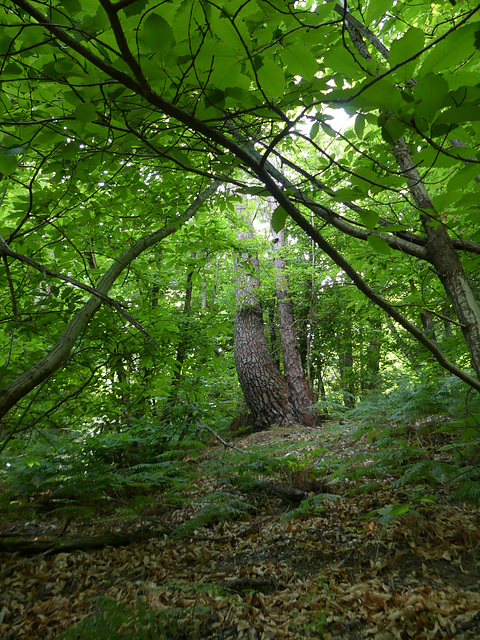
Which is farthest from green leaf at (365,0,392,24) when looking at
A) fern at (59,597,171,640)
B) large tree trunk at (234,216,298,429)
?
large tree trunk at (234,216,298,429)

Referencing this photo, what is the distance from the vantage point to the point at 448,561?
1991mm

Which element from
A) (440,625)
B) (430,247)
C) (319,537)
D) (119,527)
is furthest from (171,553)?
(430,247)

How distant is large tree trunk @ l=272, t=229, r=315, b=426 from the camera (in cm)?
729

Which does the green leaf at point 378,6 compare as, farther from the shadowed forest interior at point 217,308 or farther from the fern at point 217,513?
the fern at point 217,513

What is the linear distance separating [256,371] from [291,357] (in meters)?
1.05

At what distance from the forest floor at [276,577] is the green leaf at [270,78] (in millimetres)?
1280

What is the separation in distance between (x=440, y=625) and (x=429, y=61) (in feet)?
7.13

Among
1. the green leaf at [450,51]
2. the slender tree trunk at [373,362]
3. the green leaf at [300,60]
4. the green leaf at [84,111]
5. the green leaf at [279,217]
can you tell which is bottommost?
the green leaf at [279,217]

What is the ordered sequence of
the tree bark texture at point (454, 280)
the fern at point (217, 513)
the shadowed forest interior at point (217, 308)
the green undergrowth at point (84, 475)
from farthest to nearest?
the green undergrowth at point (84, 475) → the fern at point (217, 513) → the tree bark texture at point (454, 280) → the shadowed forest interior at point (217, 308)

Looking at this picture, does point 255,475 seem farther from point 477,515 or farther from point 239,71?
point 239,71

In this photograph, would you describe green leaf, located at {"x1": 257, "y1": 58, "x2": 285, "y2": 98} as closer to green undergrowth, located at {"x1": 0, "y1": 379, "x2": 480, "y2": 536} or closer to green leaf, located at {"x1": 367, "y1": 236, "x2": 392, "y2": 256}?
green leaf, located at {"x1": 367, "y1": 236, "x2": 392, "y2": 256}

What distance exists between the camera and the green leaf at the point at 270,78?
0.71 metres

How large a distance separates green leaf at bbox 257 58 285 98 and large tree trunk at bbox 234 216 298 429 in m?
5.86

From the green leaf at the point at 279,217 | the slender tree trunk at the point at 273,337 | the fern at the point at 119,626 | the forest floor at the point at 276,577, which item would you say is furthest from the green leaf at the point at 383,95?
the slender tree trunk at the point at 273,337
